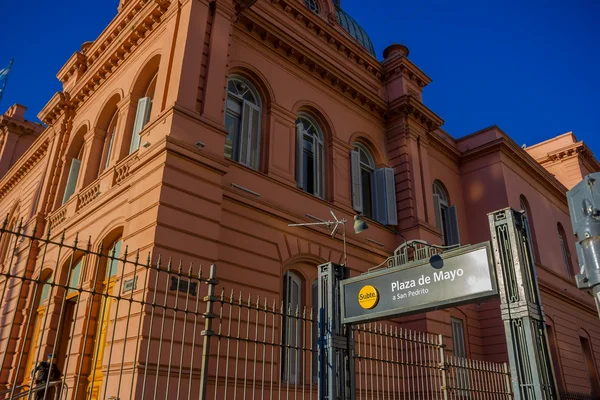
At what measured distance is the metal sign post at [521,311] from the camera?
4.52 m

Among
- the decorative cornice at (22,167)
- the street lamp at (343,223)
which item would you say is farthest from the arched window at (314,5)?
the decorative cornice at (22,167)

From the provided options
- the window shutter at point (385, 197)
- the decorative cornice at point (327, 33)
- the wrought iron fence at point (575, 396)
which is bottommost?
the wrought iron fence at point (575, 396)

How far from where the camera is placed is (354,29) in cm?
2030

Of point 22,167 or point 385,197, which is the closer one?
point 385,197

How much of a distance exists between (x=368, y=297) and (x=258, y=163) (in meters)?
6.87

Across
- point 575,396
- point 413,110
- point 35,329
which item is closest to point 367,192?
point 413,110

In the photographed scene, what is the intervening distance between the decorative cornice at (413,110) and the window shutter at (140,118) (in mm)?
7747

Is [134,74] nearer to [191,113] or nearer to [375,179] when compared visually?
[191,113]

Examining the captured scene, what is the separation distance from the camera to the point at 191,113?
10.1m

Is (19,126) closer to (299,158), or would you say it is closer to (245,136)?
(245,136)

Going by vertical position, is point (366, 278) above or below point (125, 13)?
below

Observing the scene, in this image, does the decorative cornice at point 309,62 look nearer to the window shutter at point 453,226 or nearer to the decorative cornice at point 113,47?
the decorative cornice at point 113,47

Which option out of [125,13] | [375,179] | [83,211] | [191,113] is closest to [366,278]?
[191,113]

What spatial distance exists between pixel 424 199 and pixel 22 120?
20.3 meters
